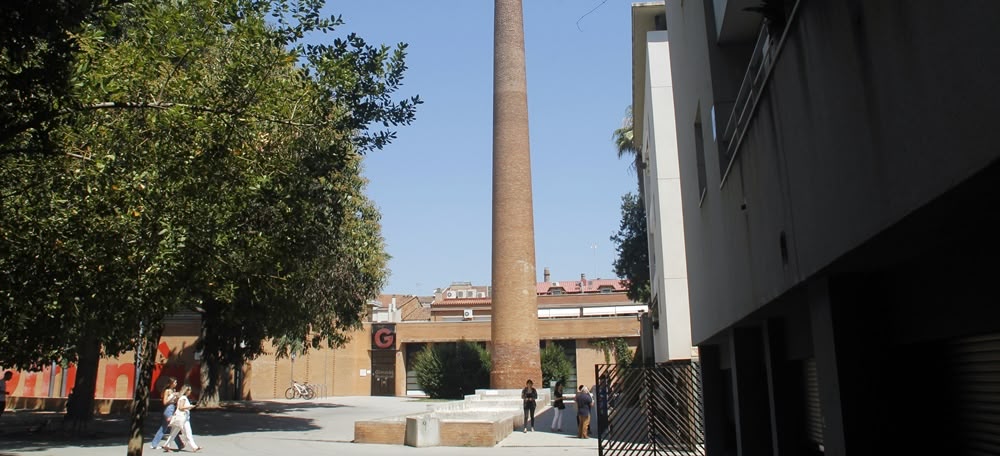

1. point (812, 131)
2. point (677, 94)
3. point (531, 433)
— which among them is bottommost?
point (531, 433)

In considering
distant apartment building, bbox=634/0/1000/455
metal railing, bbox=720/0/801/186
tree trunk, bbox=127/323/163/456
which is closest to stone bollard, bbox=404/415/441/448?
tree trunk, bbox=127/323/163/456

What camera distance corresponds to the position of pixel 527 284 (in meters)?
33.8

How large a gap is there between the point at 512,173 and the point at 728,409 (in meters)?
22.5

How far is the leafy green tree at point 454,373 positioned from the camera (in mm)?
44906

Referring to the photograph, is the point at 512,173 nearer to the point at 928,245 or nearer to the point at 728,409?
the point at 728,409

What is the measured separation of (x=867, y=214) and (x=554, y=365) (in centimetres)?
4282

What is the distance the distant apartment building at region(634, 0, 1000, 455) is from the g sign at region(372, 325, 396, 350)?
44.7 m

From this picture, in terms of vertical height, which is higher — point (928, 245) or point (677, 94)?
point (677, 94)

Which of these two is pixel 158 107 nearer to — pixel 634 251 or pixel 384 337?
pixel 634 251

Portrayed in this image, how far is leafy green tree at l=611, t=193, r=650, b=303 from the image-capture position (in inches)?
1451

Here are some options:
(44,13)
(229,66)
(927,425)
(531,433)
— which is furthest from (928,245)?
(531,433)

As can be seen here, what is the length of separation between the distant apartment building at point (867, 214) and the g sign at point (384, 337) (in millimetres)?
44680

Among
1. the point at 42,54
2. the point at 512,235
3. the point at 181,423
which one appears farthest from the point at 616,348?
the point at 42,54

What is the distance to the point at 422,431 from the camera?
17.2 m
